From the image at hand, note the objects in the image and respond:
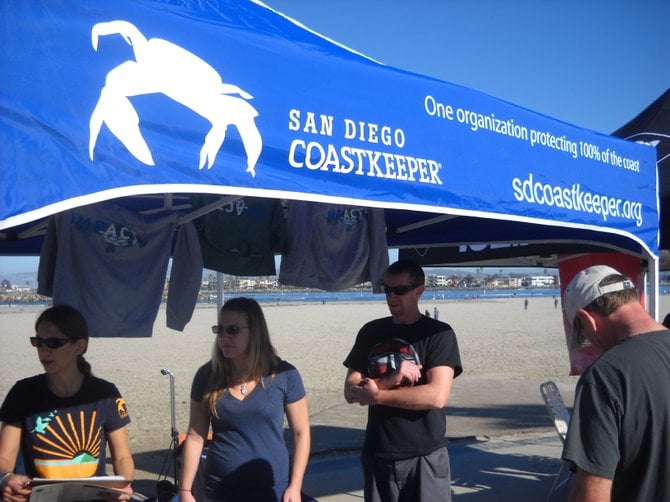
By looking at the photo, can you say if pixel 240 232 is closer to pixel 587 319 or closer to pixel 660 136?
pixel 660 136

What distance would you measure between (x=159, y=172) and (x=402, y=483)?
1.73 meters

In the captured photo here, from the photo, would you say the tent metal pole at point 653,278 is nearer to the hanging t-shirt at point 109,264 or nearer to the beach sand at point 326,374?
the hanging t-shirt at point 109,264

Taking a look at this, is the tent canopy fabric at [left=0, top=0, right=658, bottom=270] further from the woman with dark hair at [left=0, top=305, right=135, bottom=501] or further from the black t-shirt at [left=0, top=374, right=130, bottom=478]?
the black t-shirt at [left=0, top=374, right=130, bottom=478]

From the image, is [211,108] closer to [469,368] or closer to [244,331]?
[244,331]

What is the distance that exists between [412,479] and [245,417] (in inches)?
31.3

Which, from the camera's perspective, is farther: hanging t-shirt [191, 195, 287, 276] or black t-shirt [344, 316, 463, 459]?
hanging t-shirt [191, 195, 287, 276]

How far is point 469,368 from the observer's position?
16281 millimetres

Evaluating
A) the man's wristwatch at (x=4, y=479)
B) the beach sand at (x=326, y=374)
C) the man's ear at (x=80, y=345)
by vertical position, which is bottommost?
the beach sand at (x=326, y=374)

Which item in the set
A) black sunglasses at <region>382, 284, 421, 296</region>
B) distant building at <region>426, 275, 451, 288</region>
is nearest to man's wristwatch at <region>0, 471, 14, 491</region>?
black sunglasses at <region>382, 284, 421, 296</region>

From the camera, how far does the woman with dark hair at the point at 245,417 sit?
279 centimetres

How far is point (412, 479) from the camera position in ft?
9.87

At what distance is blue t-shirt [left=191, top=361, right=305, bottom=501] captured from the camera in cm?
278

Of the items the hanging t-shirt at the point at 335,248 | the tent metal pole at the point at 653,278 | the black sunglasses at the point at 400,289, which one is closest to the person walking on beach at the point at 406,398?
the black sunglasses at the point at 400,289

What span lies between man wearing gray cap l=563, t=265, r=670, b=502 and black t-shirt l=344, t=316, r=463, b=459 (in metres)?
1.20
